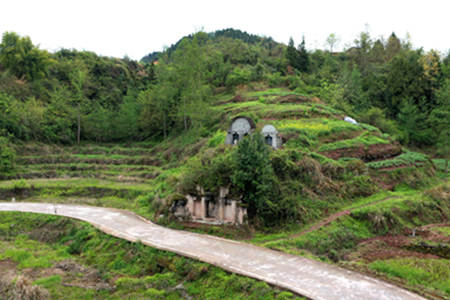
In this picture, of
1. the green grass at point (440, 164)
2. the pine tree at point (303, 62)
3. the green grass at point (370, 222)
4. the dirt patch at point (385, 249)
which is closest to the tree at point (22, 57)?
the pine tree at point (303, 62)

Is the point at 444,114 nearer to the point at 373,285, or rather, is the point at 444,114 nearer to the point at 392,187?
the point at 392,187

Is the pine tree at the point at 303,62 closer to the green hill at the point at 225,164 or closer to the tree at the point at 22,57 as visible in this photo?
the green hill at the point at 225,164

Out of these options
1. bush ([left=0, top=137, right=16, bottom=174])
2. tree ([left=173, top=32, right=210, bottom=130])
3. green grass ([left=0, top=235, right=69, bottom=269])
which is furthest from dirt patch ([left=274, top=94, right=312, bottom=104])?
bush ([left=0, top=137, right=16, bottom=174])

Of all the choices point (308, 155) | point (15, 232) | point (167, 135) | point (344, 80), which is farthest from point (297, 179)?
point (344, 80)

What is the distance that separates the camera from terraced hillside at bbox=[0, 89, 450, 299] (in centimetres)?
1512

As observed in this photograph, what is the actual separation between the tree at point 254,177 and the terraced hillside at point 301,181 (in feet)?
3.30

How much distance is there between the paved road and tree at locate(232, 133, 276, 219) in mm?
2449

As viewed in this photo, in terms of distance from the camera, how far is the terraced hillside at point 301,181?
1512cm

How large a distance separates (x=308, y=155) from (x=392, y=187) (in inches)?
266

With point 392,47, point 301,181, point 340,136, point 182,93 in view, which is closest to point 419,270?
point 301,181

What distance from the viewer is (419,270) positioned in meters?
11.7

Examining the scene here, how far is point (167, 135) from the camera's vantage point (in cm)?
4159

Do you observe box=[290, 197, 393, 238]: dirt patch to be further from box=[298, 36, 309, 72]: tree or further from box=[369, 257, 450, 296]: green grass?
box=[298, 36, 309, 72]: tree

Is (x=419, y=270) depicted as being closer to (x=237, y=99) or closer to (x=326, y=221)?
(x=326, y=221)
